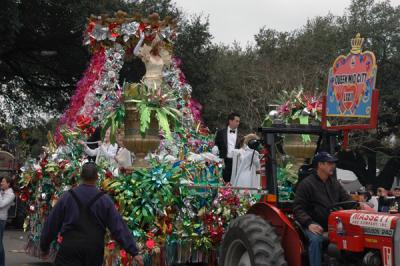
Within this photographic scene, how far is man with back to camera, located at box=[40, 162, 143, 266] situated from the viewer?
6531mm

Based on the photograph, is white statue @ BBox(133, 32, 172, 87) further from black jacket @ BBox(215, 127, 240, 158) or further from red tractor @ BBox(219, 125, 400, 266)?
red tractor @ BBox(219, 125, 400, 266)

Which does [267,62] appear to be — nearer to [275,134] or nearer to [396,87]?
[396,87]

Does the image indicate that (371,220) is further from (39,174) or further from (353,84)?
(39,174)

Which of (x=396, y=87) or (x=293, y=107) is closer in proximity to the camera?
(x=293, y=107)

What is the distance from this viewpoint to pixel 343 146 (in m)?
8.16

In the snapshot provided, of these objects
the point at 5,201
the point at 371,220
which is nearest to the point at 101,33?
the point at 5,201

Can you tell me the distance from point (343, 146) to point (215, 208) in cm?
260

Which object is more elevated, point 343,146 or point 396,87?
point 396,87

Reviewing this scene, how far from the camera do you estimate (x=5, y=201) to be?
11172 millimetres

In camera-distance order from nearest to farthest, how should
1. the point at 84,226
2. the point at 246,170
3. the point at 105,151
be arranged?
the point at 84,226, the point at 246,170, the point at 105,151

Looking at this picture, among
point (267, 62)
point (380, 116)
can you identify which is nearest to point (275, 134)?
point (380, 116)

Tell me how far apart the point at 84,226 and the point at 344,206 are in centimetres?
278

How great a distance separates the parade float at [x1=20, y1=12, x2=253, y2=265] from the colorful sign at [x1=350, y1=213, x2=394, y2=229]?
3346 mm

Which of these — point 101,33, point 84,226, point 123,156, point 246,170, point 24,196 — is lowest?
point 84,226
